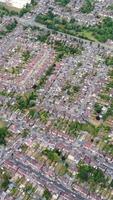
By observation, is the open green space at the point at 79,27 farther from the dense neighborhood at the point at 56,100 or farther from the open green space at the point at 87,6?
the open green space at the point at 87,6

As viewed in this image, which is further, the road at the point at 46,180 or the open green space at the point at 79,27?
the open green space at the point at 79,27

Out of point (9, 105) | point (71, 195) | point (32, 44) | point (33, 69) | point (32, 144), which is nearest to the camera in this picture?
point (71, 195)

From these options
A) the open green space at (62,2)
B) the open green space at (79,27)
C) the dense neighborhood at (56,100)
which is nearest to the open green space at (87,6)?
the dense neighborhood at (56,100)

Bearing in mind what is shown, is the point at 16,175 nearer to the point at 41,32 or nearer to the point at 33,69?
the point at 33,69

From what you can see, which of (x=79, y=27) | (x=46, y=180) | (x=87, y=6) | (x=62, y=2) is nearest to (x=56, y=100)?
(x=46, y=180)

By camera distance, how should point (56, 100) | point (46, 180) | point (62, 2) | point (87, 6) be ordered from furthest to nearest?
point (62, 2) < point (87, 6) < point (56, 100) < point (46, 180)

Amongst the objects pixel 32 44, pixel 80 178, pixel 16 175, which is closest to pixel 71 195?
pixel 80 178

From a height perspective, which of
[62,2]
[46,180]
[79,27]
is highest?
[62,2]

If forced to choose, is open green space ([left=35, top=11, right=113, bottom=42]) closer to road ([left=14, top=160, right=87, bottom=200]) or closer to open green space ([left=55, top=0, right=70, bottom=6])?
open green space ([left=55, top=0, right=70, bottom=6])

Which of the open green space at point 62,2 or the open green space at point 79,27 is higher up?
the open green space at point 62,2

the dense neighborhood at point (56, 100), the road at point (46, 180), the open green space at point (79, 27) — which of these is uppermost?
the open green space at point (79, 27)

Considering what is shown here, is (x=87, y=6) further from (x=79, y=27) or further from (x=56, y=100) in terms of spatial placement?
(x=56, y=100)
